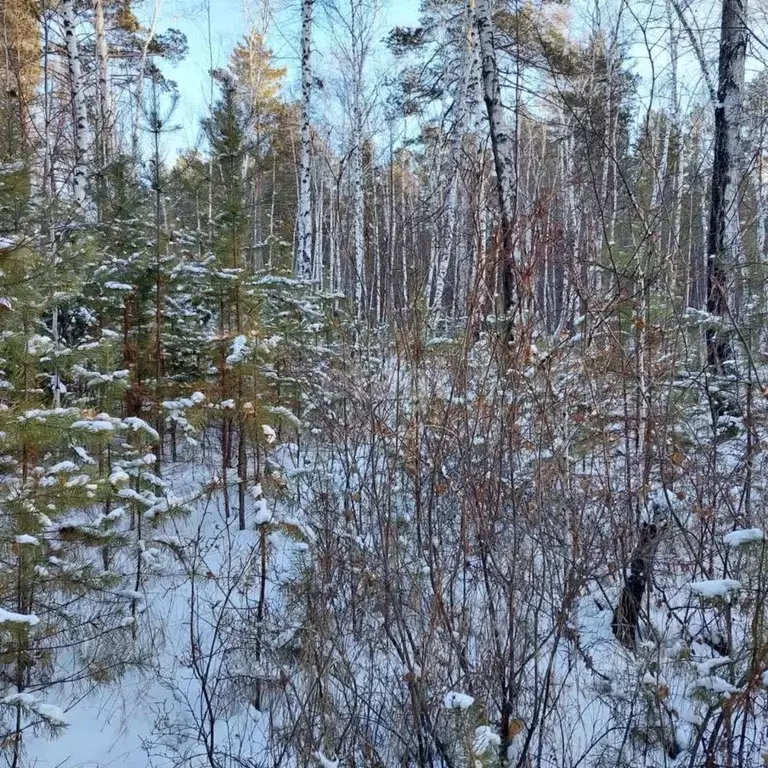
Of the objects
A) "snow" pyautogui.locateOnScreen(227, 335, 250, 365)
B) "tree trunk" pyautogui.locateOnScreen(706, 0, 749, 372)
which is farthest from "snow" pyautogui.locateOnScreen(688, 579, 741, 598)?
"snow" pyautogui.locateOnScreen(227, 335, 250, 365)

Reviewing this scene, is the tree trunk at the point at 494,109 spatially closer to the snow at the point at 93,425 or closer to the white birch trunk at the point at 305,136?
the snow at the point at 93,425

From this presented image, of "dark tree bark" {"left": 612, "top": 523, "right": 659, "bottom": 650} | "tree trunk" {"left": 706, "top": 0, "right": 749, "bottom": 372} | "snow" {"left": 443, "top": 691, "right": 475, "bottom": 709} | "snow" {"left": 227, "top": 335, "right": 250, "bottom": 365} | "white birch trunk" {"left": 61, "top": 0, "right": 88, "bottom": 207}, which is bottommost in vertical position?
"dark tree bark" {"left": 612, "top": 523, "right": 659, "bottom": 650}

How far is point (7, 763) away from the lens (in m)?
3.35

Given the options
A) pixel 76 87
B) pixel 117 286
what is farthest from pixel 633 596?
pixel 76 87

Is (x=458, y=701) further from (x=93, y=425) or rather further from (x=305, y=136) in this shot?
(x=305, y=136)

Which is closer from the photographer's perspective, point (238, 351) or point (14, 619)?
point (14, 619)

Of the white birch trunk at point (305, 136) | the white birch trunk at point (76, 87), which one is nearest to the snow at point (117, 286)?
the white birch trunk at point (76, 87)

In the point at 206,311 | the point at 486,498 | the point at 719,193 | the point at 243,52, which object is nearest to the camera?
the point at 486,498

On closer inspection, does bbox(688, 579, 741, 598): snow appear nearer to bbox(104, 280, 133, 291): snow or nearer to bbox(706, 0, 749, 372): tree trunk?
bbox(706, 0, 749, 372): tree trunk

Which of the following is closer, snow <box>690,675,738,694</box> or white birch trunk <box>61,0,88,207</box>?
snow <box>690,675,738,694</box>

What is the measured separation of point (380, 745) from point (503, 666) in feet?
2.71

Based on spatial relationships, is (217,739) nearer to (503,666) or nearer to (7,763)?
(7,763)

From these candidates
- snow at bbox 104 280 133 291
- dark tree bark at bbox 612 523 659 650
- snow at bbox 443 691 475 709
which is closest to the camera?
snow at bbox 443 691 475 709

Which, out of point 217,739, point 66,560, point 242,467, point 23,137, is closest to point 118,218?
point 23,137
